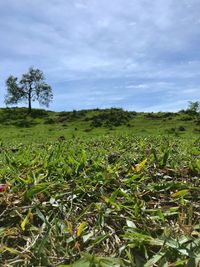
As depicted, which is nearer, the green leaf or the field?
the field

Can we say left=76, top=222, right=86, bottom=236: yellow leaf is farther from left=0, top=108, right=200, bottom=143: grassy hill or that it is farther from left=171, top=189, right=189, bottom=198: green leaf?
left=0, top=108, right=200, bottom=143: grassy hill

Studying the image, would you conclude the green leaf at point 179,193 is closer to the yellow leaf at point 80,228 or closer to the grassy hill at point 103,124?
the yellow leaf at point 80,228

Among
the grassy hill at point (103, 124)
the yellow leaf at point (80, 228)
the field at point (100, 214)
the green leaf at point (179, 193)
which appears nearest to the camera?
the field at point (100, 214)

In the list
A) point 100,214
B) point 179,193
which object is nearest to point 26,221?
point 100,214

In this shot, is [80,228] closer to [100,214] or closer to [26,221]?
[100,214]

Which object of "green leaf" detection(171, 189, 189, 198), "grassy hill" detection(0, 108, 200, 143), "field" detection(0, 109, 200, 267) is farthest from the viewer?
"grassy hill" detection(0, 108, 200, 143)

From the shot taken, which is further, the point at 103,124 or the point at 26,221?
the point at 103,124

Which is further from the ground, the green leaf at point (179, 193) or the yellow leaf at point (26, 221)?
the green leaf at point (179, 193)

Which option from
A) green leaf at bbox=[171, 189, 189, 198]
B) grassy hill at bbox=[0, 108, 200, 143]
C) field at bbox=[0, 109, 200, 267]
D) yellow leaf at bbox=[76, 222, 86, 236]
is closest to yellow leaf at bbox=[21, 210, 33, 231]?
field at bbox=[0, 109, 200, 267]

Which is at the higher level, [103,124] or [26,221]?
[26,221]

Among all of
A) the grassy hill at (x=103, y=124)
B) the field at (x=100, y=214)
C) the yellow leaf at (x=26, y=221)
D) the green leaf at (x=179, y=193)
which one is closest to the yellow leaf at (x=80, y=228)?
the field at (x=100, y=214)

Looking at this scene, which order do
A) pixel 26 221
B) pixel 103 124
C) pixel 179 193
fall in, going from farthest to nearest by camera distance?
pixel 103 124
pixel 179 193
pixel 26 221

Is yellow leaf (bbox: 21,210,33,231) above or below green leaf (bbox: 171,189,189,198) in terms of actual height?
below

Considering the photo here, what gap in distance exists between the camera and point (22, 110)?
64375 millimetres
